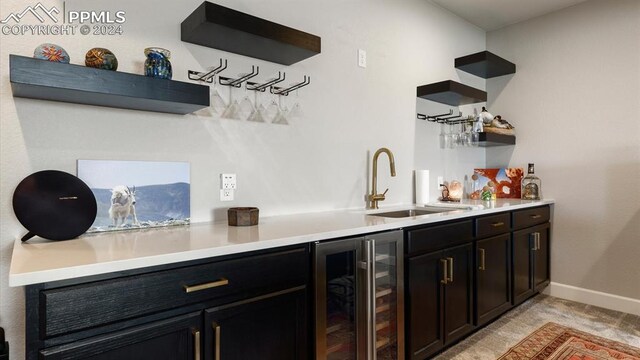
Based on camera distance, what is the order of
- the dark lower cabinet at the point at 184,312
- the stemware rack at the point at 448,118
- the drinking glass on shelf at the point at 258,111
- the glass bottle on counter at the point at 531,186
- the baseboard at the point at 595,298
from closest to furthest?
the dark lower cabinet at the point at 184,312, the drinking glass on shelf at the point at 258,111, the baseboard at the point at 595,298, the stemware rack at the point at 448,118, the glass bottle on counter at the point at 531,186

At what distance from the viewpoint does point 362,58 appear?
8.54 ft

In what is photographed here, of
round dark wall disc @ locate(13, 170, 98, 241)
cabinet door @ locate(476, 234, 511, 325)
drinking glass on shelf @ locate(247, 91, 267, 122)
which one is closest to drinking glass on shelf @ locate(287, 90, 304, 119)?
drinking glass on shelf @ locate(247, 91, 267, 122)

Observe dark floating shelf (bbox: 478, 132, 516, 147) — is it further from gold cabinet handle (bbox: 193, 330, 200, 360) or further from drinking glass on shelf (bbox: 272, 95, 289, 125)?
gold cabinet handle (bbox: 193, 330, 200, 360)

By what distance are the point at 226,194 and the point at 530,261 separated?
2623mm

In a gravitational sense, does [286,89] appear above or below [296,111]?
above

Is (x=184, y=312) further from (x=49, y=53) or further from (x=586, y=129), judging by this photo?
(x=586, y=129)

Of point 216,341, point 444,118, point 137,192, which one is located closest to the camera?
point 216,341

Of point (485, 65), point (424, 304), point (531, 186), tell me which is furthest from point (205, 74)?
point (531, 186)

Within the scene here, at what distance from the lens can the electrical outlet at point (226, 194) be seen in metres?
1.90

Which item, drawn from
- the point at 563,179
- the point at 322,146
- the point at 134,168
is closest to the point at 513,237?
the point at 563,179

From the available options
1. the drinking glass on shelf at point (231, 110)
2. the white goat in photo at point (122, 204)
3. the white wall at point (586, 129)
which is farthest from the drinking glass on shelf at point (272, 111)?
the white wall at point (586, 129)

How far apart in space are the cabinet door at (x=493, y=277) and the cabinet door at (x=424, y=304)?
1.54ft

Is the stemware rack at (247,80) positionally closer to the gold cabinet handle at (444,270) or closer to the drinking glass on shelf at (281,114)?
the drinking glass on shelf at (281,114)

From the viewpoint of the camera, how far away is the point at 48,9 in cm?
145
